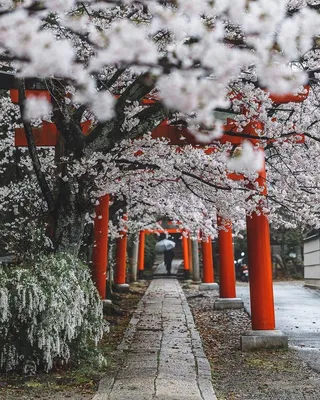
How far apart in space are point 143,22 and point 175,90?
236cm

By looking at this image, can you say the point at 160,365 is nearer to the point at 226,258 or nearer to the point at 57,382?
the point at 57,382

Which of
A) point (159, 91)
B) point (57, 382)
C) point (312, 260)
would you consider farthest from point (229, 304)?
point (159, 91)

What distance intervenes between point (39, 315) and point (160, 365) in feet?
5.11

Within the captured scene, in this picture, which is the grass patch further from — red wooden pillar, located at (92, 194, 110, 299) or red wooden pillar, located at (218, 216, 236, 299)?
red wooden pillar, located at (218, 216, 236, 299)

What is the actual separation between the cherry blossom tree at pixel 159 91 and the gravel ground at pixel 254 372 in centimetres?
203

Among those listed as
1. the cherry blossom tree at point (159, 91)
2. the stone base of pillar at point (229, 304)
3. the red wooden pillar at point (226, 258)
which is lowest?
the stone base of pillar at point (229, 304)

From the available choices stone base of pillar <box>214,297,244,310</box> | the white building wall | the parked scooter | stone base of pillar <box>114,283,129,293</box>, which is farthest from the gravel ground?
the parked scooter

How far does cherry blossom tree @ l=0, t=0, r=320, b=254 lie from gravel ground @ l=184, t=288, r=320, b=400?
2.03 metres

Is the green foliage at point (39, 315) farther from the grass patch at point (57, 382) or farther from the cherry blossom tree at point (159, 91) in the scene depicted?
the cherry blossom tree at point (159, 91)

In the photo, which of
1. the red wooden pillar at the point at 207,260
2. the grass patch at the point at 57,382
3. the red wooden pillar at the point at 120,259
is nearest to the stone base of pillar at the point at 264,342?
the grass patch at the point at 57,382

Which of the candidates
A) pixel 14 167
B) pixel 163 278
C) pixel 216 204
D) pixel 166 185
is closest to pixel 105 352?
pixel 216 204

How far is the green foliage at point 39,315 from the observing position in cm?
574

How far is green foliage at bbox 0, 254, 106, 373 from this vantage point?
574 cm

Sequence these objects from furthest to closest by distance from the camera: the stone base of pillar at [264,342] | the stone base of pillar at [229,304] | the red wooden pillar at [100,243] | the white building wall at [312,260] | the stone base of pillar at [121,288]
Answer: the white building wall at [312,260], the stone base of pillar at [121,288], the stone base of pillar at [229,304], the red wooden pillar at [100,243], the stone base of pillar at [264,342]
